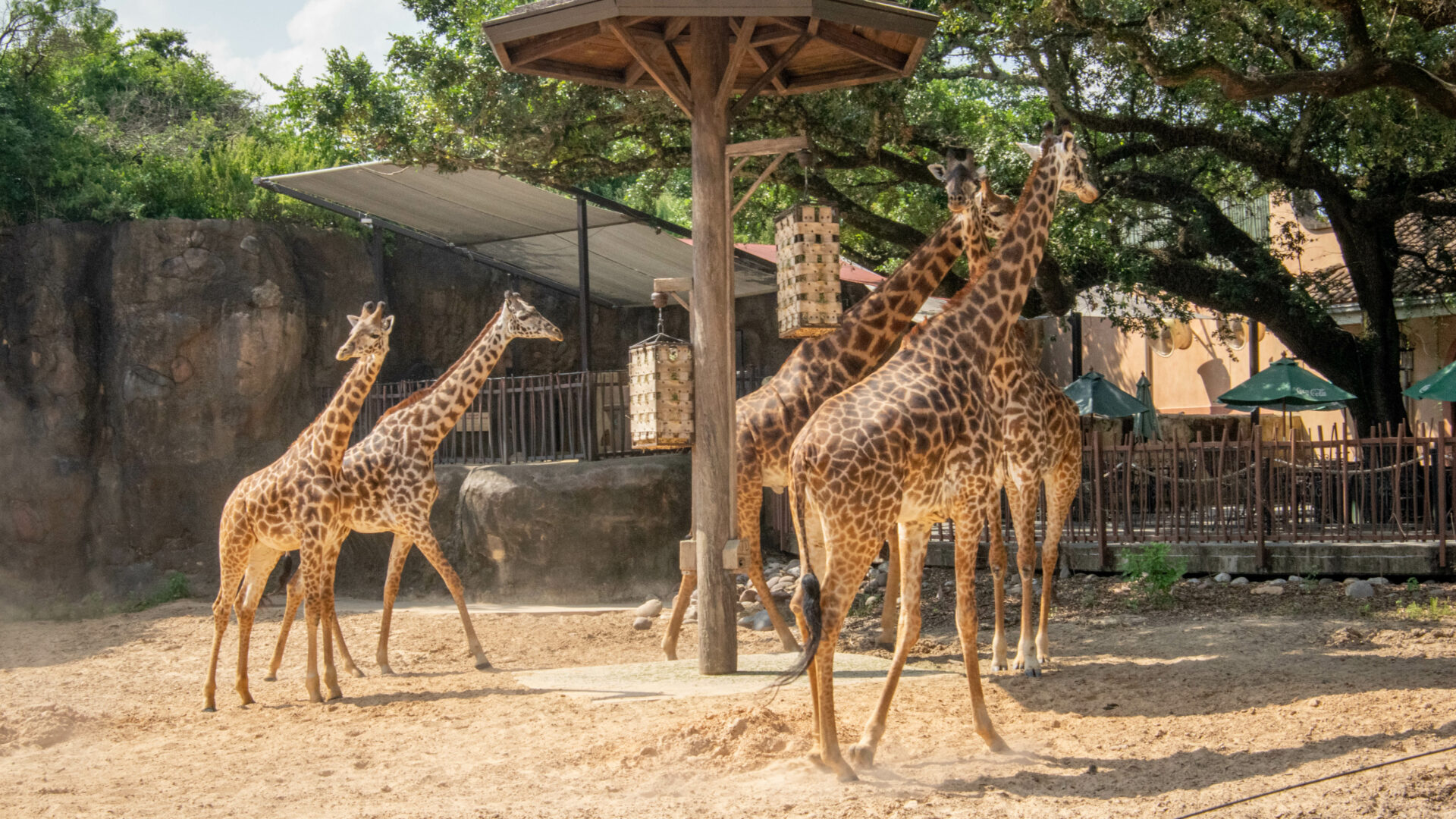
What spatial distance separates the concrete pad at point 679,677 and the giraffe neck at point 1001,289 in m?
2.48

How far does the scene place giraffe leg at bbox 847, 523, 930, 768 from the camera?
5.93m

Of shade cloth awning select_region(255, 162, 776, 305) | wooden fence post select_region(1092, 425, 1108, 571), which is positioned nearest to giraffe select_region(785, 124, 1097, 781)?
wooden fence post select_region(1092, 425, 1108, 571)

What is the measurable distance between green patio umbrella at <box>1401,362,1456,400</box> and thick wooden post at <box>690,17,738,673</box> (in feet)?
31.6

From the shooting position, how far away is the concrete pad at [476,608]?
1255cm

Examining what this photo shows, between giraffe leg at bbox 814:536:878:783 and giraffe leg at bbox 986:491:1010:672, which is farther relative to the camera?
giraffe leg at bbox 986:491:1010:672

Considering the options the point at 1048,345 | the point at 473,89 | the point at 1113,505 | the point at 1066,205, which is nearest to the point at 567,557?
the point at 473,89

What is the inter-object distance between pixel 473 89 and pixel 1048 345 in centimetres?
1814

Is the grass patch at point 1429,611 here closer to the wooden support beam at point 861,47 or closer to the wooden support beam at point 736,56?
the wooden support beam at point 861,47

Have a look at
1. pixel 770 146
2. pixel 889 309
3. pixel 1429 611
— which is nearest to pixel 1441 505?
pixel 1429 611

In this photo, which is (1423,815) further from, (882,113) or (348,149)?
(348,149)

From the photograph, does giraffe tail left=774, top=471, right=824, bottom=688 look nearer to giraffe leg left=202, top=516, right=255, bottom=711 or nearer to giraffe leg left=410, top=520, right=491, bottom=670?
giraffe leg left=410, top=520, right=491, bottom=670

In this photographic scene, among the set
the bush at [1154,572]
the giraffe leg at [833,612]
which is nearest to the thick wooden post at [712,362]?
the giraffe leg at [833,612]

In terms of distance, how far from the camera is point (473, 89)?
1184 centimetres

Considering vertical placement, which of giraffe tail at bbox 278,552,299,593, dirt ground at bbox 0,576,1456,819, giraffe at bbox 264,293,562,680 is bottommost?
dirt ground at bbox 0,576,1456,819
